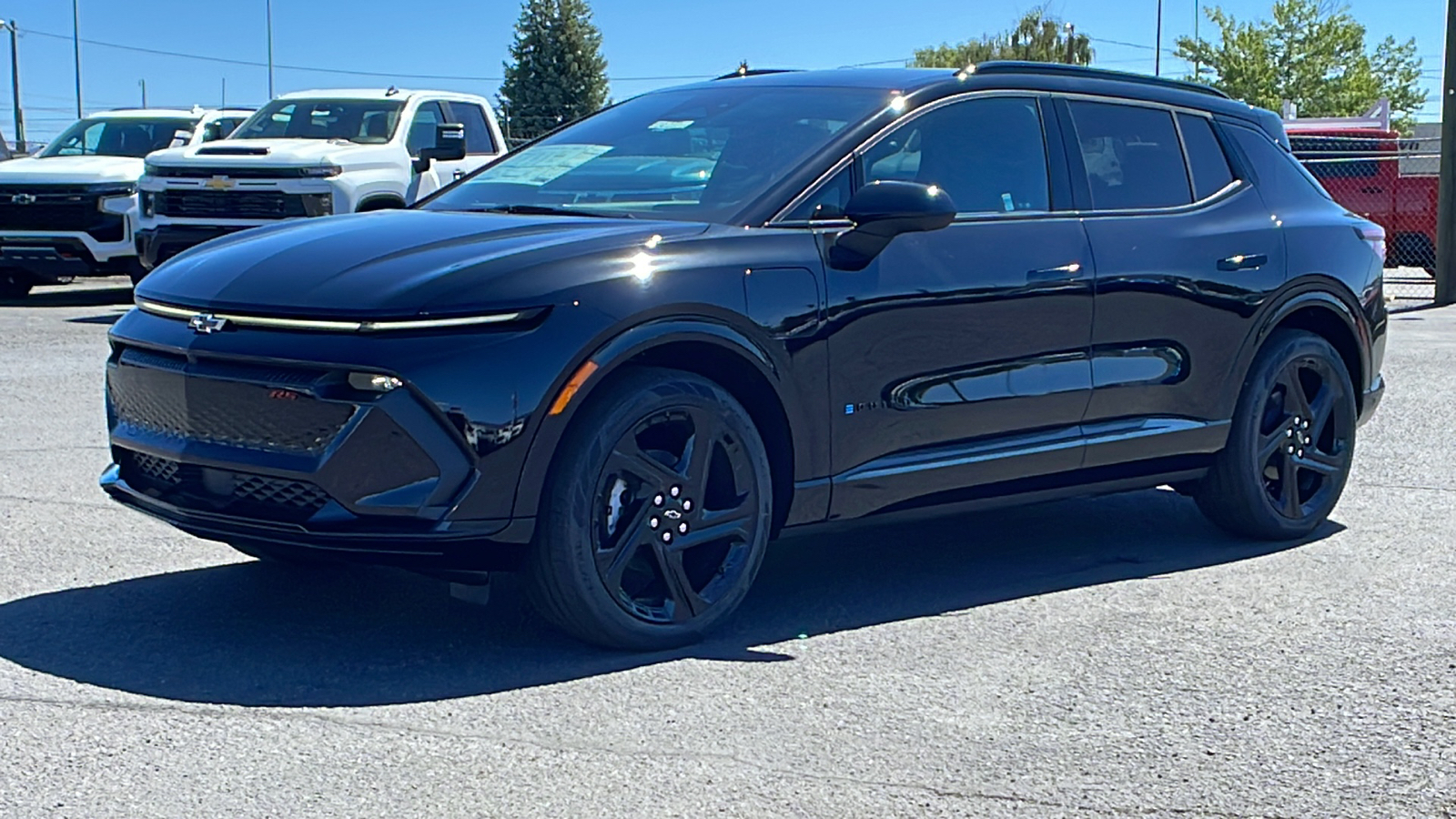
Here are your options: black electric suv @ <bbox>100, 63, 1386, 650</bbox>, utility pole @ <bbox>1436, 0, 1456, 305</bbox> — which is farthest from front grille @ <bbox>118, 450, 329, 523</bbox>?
utility pole @ <bbox>1436, 0, 1456, 305</bbox>

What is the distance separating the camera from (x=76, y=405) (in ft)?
31.2

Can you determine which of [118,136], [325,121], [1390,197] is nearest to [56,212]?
[118,136]

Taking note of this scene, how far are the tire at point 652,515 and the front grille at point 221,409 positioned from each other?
2.00 ft

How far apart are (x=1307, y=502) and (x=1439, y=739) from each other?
8.44ft

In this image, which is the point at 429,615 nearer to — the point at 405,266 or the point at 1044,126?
the point at 405,266

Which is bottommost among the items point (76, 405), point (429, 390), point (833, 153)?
point (76, 405)

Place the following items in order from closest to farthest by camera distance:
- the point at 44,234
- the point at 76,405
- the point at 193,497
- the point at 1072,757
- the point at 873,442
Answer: the point at 1072,757
the point at 193,497
the point at 873,442
the point at 76,405
the point at 44,234

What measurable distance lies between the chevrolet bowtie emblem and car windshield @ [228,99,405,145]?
10601mm

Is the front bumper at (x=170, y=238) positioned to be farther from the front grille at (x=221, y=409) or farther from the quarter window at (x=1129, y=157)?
the front grille at (x=221, y=409)

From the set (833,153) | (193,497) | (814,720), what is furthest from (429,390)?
(833,153)

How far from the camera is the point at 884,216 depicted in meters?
4.98

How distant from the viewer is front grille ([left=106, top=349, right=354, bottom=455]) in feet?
14.3

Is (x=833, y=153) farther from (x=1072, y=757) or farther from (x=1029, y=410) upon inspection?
(x=1072, y=757)

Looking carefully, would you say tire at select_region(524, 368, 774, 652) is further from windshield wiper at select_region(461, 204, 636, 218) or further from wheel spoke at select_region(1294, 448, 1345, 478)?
wheel spoke at select_region(1294, 448, 1345, 478)
